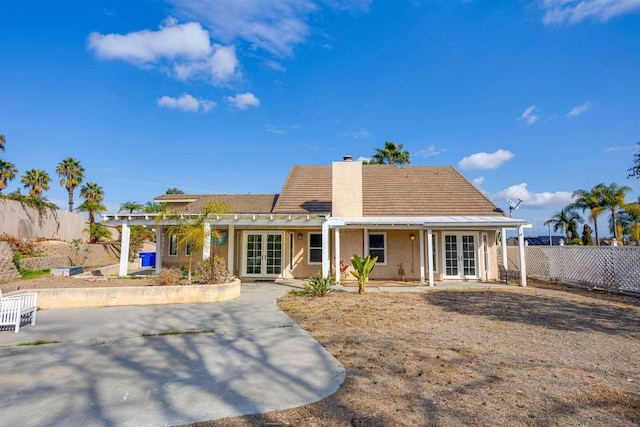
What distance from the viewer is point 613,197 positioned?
30547mm

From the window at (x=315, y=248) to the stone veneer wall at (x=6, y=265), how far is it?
13.0 metres

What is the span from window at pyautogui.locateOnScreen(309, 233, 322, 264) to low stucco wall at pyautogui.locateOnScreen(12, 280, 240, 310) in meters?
6.54

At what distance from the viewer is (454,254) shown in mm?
16094

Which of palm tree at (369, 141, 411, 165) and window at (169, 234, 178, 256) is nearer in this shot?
window at (169, 234, 178, 256)

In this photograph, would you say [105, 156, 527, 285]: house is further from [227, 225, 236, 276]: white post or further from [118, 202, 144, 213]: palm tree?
[118, 202, 144, 213]: palm tree

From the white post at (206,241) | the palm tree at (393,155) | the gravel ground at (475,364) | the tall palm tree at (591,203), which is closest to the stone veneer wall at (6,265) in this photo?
the white post at (206,241)

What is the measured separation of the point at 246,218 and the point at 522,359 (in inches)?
443

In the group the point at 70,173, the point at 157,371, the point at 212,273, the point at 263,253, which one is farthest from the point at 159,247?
the point at 70,173

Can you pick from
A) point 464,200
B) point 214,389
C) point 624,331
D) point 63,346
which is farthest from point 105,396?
point 464,200

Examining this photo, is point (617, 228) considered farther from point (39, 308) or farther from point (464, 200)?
point (39, 308)

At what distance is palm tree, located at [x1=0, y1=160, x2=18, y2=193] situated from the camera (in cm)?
2477

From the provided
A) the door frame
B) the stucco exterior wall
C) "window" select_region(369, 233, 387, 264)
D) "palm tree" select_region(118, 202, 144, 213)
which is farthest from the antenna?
"palm tree" select_region(118, 202, 144, 213)

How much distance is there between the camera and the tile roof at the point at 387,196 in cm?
1733

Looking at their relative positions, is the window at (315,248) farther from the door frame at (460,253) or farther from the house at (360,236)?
the door frame at (460,253)
